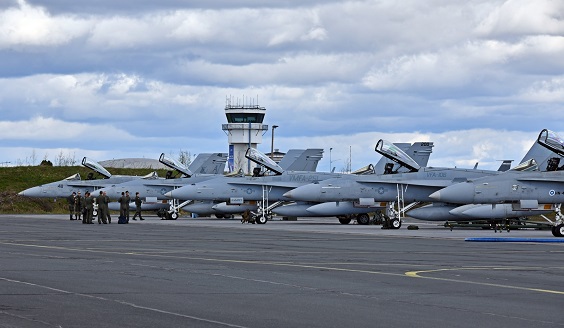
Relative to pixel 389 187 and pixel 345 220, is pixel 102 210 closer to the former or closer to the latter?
pixel 345 220

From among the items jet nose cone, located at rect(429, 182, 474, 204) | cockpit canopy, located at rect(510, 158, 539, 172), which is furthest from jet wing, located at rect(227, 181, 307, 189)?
cockpit canopy, located at rect(510, 158, 539, 172)

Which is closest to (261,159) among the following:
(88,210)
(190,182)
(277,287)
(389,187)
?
(190,182)

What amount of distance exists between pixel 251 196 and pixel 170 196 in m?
5.14

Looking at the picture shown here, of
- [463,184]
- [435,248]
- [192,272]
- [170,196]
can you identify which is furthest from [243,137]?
[192,272]

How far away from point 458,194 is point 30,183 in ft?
197

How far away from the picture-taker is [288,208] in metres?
50.8

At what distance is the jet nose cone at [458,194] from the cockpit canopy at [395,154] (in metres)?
5.39

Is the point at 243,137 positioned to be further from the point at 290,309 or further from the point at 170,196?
the point at 290,309

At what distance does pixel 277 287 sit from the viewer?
46.3 feet

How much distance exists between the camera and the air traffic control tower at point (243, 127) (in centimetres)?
9665

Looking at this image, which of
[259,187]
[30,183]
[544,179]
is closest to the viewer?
[544,179]

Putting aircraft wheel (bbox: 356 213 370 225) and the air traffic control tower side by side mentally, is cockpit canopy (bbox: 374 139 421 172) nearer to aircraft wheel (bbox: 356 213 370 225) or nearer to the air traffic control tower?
aircraft wheel (bbox: 356 213 370 225)

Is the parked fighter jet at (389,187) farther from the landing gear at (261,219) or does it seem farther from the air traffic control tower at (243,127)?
the air traffic control tower at (243,127)

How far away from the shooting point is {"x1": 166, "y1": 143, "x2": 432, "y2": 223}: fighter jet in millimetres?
52469
